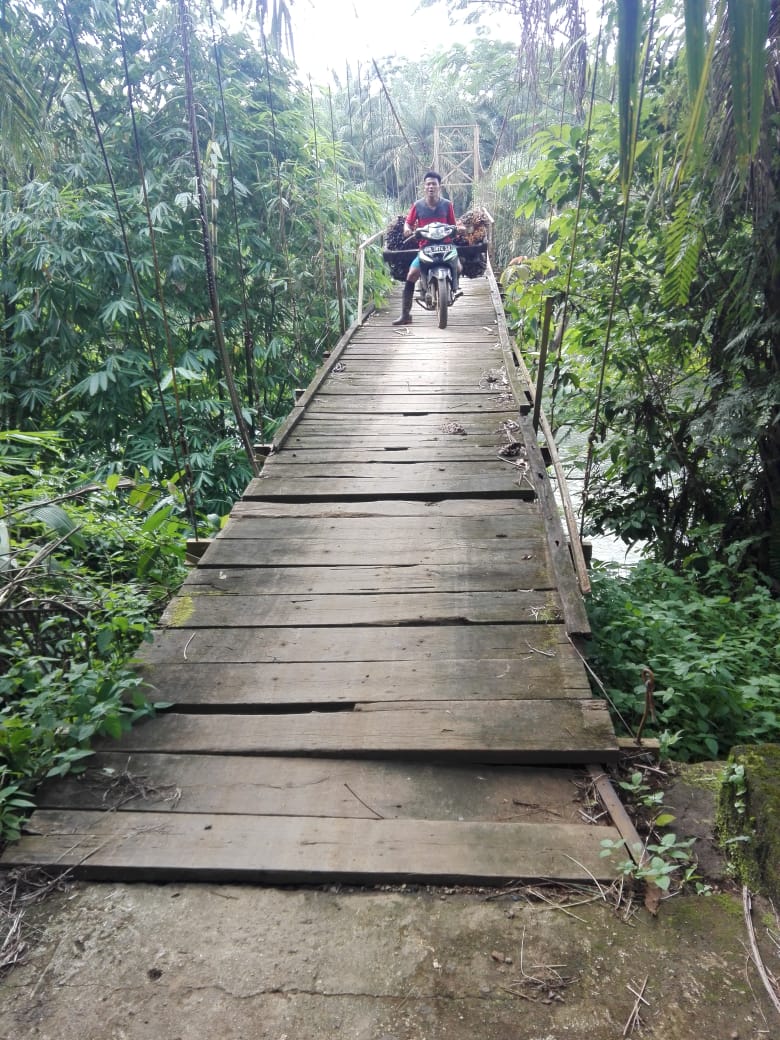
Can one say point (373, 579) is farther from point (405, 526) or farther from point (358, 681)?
point (358, 681)

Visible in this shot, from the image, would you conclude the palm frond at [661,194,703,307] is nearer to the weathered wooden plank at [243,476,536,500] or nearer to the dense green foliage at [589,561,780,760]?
the weathered wooden plank at [243,476,536,500]

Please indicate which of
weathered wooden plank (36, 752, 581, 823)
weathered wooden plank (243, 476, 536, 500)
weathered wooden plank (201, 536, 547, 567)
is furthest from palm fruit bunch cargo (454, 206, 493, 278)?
weathered wooden plank (36, 752, 581, 823)

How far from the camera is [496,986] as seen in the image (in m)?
1.20

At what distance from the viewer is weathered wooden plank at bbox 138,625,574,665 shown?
216cm

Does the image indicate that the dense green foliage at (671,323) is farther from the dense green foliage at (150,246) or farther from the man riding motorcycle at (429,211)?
the dense green foliage at (150,246)

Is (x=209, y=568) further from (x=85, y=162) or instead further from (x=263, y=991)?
(x=85, y=162)

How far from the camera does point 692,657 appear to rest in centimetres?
267

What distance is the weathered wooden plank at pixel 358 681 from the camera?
1.96m

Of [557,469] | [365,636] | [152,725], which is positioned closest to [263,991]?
[152,725]

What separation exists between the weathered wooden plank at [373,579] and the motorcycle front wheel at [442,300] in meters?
4.58

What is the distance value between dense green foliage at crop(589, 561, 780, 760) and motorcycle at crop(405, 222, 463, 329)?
12.8 ft

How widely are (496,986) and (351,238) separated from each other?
25.4 ft

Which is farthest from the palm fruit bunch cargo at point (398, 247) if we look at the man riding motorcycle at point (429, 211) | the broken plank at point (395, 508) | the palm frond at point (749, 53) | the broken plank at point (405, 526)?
the palm frond at point (749, 53)

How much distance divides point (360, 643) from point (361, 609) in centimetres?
22
